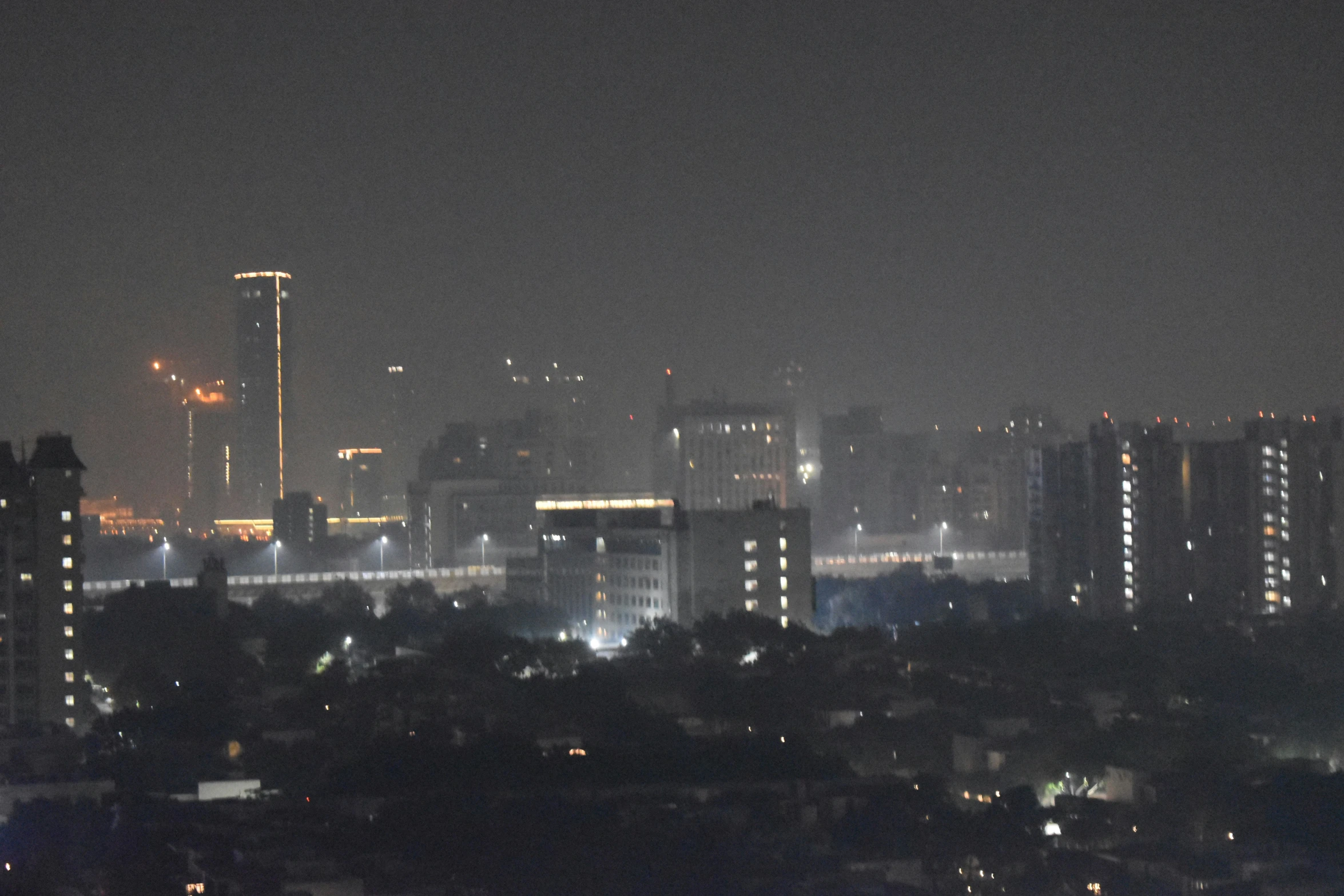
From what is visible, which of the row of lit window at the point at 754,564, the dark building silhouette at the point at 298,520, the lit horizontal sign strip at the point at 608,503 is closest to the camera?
the row of lit window at the point at 754,564

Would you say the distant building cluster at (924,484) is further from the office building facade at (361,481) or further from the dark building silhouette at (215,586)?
the dark building silhouette at (215,586)

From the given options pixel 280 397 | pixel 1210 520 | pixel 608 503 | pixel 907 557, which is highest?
pixel 280 397

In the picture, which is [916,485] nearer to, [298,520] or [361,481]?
[298,520]

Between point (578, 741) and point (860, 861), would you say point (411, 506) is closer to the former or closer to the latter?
point (578, 741)

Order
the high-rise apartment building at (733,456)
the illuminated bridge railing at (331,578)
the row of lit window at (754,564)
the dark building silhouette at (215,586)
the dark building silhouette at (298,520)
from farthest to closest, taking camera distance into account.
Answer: the dark building silhouette at (298,520) < the high-rise apartment building at (733,456) < the illuminated bridge railing at (331,578) < the row of lit window at (754,564) < the dark building silhouette at (215,586)

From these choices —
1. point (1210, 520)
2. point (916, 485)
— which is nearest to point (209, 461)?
point (916, 485)

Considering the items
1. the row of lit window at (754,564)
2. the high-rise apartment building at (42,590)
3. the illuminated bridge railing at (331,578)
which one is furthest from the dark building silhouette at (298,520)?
the high-rise apartment building at (42,590)

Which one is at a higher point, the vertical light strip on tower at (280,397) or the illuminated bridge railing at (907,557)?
the vertical light strip on tower at (280,397)
